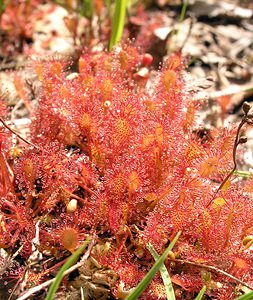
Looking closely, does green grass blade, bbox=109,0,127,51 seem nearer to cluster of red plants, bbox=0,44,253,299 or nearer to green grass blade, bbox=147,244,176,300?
cluster of red plants, bbox=0,44,253,299

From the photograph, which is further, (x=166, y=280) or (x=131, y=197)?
(x=131, y=197)

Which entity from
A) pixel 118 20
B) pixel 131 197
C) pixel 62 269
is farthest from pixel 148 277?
pixel 118 20

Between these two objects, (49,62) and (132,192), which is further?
(49,62)

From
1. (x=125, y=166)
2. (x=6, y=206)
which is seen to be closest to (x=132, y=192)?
(x=125, y=166)

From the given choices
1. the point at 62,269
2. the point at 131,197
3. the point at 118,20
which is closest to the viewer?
the point at 62,269

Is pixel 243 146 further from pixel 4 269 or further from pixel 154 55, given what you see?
pixel 4 269

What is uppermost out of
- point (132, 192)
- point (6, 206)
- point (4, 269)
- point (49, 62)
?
point (49, 62)

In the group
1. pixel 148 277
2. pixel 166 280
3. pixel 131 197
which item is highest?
pixel 148 277

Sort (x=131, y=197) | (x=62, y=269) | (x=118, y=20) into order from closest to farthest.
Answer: (x=62, y=269), (x=131, y=197), (x=118, y=20)

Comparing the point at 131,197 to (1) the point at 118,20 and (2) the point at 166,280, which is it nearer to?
(2) the point at 166,280
